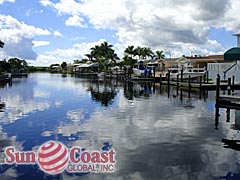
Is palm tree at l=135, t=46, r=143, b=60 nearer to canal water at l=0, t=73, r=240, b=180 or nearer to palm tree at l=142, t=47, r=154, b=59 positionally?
palm tree at l=142, t=47, r=154, b=59

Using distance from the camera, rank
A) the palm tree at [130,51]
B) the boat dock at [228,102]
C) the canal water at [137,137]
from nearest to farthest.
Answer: the canal water at [137,137], the boat dock at [228,102], the palm tree at [130,51]

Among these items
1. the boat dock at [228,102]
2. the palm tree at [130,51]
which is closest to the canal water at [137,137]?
the boat dock at [228,102]

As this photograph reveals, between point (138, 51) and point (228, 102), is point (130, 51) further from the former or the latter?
point (228, 102)

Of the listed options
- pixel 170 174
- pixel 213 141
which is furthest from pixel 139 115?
pixel 170 174

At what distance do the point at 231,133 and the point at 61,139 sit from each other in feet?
27.0

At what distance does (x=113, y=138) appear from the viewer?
46.5ft

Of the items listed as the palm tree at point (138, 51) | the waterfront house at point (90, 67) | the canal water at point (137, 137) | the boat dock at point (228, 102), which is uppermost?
the palm tree at point (138, 51)

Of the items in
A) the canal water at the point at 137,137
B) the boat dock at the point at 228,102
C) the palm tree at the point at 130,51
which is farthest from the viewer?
the palm tree at the point at 130,51

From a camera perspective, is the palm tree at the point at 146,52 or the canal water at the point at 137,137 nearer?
the canal water at the point at 137,137

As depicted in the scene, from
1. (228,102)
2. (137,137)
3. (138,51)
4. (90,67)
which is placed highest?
(138,51)

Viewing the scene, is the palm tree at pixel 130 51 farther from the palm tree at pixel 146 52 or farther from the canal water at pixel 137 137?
the canal water at pixel 137 137

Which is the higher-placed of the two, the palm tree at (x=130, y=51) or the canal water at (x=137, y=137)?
the palm tree at (x=130, y=51)

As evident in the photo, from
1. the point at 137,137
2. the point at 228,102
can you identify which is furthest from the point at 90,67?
the point at 137,137

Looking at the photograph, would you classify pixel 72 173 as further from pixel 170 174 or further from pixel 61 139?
pixel 61 139
